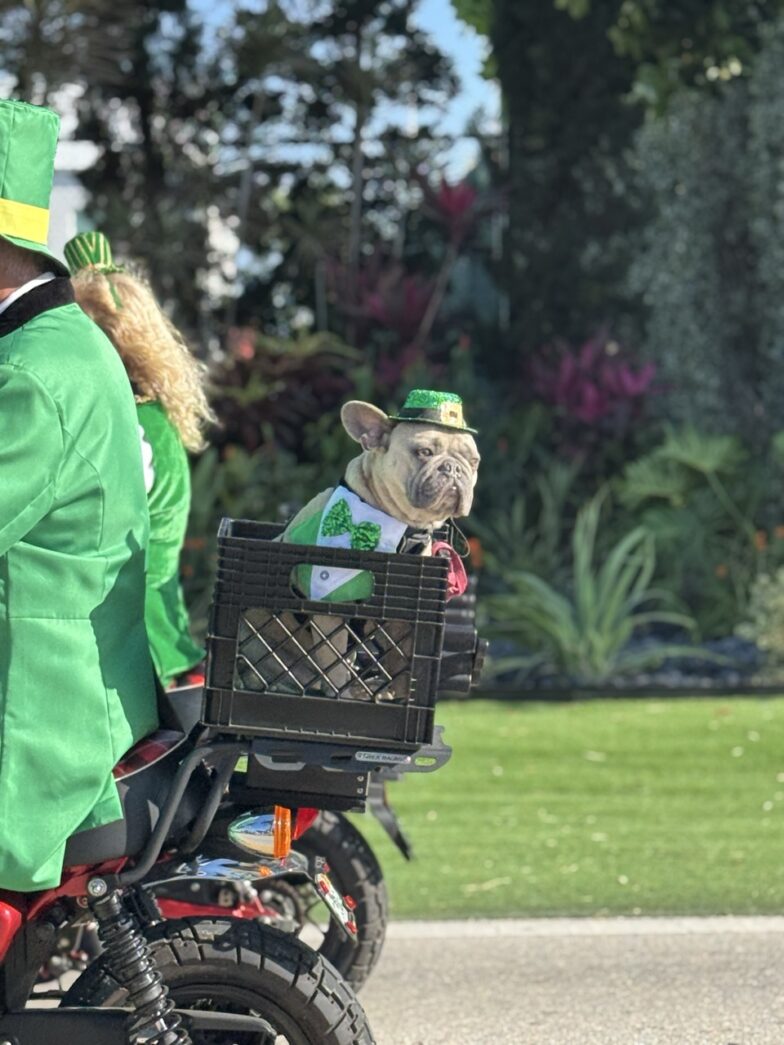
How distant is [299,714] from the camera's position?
3104mm

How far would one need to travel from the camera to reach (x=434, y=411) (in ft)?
11.0

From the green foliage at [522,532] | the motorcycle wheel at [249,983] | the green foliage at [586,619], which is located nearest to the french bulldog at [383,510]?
the motorcycle wheel at [249,983]

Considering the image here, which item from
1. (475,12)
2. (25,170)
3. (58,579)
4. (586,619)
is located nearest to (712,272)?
(475,12)

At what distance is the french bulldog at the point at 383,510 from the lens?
3.09 meters

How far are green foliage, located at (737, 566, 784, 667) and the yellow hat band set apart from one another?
7.73 m

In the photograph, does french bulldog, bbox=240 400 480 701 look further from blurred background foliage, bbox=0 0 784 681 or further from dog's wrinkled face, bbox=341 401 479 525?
blurred background foliage, bbox=0 0 784 681

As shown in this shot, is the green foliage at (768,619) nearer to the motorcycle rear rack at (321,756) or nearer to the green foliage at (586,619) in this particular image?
the green foliage at (586,619)

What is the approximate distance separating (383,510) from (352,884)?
1.63 m

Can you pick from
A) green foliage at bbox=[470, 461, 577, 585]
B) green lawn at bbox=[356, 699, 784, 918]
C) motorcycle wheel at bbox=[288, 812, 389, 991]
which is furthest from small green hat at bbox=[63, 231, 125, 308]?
green foliage at bbox=[470, 461, 577, 585]

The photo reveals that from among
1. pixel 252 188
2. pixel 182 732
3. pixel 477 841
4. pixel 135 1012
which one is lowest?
pixel 477 841

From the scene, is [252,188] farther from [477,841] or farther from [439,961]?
[439,961]

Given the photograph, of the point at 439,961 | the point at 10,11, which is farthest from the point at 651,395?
the point at 439,961

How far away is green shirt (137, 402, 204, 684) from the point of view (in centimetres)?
476

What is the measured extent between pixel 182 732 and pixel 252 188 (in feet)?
36.1
